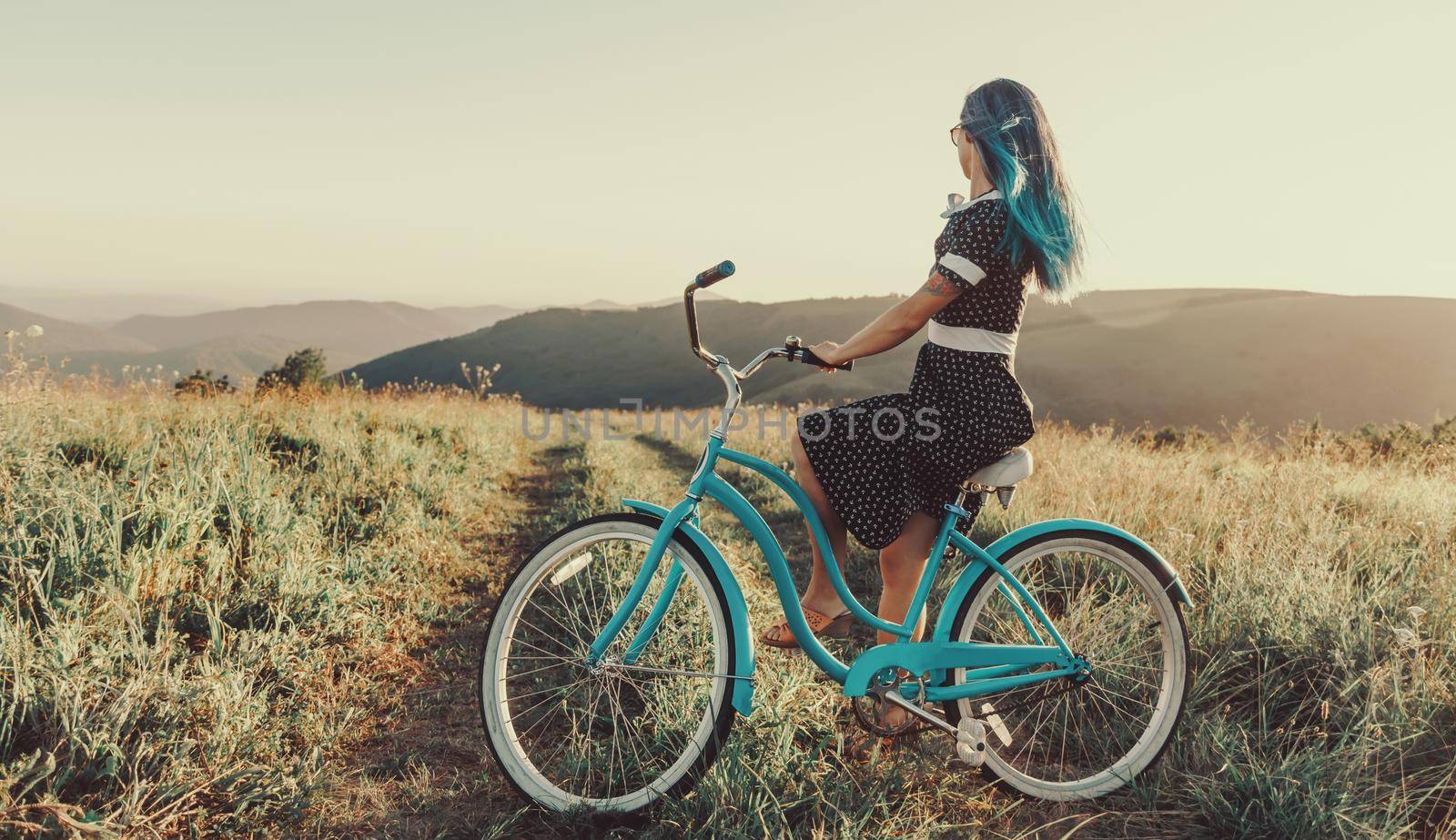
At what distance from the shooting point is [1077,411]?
56.5m

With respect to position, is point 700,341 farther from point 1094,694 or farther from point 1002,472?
point 1094,694

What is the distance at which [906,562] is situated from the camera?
2.81 meters

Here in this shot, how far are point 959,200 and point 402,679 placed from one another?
3349 millimetres

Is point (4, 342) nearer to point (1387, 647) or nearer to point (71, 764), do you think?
point (71, 764)

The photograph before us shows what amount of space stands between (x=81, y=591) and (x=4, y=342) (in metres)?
3.61

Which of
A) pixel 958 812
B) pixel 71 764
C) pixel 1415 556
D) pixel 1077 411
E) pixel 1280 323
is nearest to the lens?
pixel 71 764

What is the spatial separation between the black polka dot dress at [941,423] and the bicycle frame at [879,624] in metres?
0.16

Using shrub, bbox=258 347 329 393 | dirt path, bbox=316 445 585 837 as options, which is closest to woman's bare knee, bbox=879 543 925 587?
dirt path, bbox=316 445 585 837

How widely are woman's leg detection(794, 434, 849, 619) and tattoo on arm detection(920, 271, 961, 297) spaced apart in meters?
0.73

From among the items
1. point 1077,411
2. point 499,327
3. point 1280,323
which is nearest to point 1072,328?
point 1280,323

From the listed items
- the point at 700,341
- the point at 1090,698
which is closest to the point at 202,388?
the point at 700,341

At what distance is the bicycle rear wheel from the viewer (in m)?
2.76

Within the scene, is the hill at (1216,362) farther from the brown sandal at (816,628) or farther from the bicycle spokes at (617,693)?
the brown sandal at (816,628)

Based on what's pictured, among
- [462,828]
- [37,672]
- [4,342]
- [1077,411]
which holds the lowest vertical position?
[1077,411]
